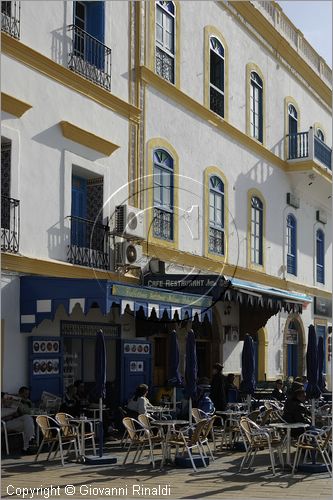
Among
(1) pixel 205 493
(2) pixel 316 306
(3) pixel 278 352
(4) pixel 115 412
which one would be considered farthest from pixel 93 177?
(2) pixel 316 306

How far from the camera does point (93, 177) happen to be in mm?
17984

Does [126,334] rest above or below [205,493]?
above

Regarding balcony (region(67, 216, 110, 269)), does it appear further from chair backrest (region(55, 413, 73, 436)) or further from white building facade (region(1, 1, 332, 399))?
chair backrest (region(55, 413, 73, 436))

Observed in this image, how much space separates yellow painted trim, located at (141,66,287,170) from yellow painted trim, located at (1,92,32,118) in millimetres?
4770

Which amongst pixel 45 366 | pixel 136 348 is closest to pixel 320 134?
pixel 136 348

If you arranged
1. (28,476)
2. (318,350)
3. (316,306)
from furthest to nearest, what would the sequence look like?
1. (316,306)
2. (318,350)
3. (28,476)

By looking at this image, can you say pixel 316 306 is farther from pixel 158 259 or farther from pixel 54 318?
pixel 54 318

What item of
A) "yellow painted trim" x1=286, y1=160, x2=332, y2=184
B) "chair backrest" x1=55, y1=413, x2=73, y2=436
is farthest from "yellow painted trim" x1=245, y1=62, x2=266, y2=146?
"chair backrest" x1=55, y1=413, x2=73, y2=436

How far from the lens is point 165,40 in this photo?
20656 millimetres

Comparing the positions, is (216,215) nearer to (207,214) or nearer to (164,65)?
(207,214)

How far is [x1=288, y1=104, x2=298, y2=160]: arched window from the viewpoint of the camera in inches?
1121

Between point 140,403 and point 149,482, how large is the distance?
404 centimetres

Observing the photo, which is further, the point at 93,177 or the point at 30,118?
the point at 93,177

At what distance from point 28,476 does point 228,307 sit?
11715 mm
